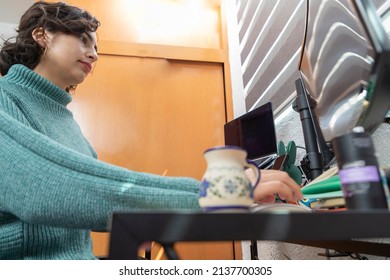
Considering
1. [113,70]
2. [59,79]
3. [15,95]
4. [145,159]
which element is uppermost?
[113,70]

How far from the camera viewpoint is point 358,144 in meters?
0.35

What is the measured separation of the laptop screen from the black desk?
1.08 metres

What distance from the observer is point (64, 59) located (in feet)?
3.16

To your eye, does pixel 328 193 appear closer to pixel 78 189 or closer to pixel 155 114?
pixel 78 189

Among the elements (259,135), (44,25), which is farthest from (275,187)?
(259,135)

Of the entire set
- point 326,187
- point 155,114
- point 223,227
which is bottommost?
point 223,227

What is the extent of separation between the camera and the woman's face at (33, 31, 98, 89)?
3.19 ft

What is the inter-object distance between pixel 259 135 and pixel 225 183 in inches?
48.2

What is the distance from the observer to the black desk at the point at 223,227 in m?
0.27

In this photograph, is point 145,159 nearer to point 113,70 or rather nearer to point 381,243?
point 113,70

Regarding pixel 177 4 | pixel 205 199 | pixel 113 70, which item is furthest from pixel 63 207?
pixel 177 4

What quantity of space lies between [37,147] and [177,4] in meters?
2.54

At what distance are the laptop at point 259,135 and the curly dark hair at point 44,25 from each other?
79 cm

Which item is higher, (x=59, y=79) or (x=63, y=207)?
(x=59, y=79)
